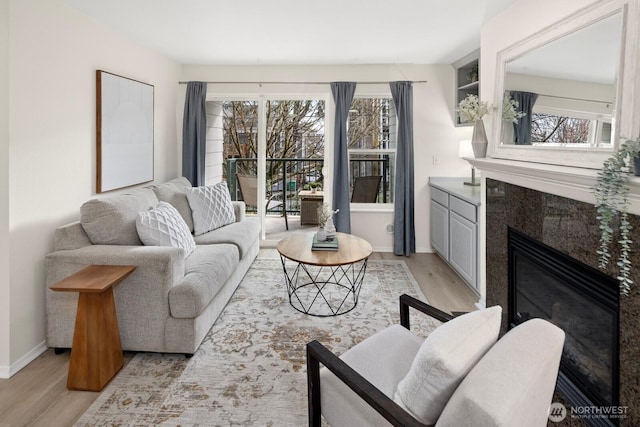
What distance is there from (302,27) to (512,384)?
10.8 ft

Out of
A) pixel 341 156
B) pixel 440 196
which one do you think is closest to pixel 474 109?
pixel 440 196

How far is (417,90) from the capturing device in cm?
496

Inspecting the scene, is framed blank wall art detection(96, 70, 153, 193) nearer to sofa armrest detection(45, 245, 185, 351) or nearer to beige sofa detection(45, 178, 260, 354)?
beige sofa detection(45, 178, 260, 354)

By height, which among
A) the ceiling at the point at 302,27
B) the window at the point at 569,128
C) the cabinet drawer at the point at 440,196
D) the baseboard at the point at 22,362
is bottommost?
the baseboard at the point at 22,362

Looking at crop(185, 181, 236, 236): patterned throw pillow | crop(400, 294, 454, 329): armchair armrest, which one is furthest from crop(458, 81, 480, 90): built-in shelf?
crop(400, 294, 454, 329): armchair armrest

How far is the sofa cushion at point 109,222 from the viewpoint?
2.76m

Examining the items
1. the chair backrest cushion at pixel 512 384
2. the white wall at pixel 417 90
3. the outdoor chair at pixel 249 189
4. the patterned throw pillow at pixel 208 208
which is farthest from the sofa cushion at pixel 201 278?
the white wall at pixel 417 90

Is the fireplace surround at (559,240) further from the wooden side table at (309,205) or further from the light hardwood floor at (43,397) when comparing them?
the wooden side table at (309,205)

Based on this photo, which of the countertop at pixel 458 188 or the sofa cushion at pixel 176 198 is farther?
the sofa cushion at pixel 176 198

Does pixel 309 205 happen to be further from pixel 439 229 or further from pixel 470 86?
pixel 470 86

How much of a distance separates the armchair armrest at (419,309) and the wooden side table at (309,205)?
398cm

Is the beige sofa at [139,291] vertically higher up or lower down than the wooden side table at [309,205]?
lower down

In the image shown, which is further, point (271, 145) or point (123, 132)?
point (271, 145)

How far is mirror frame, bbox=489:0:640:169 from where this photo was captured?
1511mm
